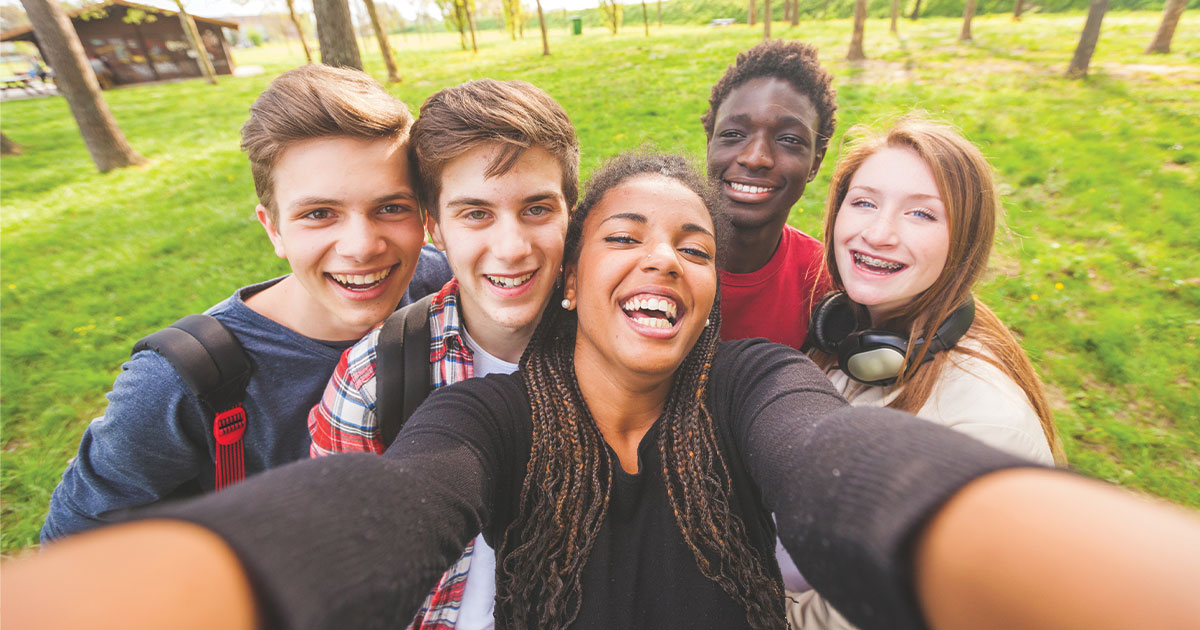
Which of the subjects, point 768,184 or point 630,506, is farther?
point 768,184

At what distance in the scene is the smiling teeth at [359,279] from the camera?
1983 millimetres

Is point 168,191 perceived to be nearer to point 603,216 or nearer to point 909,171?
point 603,216

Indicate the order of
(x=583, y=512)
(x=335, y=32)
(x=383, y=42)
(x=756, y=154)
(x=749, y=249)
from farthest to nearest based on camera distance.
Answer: (x=383, y=42) < (x=335, y=32) < (x=749, y=249) < (x=756, y=154) < (x=583, y=512)

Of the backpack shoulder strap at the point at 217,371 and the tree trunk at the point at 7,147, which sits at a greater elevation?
the tree trunk at the point at 7,147

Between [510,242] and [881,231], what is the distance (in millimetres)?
1556

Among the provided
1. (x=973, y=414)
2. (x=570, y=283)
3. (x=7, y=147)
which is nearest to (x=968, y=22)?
(x=973, y=414)

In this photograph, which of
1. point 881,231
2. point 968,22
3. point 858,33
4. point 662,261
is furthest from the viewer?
point 968,22

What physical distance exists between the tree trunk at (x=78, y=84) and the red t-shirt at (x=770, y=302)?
11780 mm

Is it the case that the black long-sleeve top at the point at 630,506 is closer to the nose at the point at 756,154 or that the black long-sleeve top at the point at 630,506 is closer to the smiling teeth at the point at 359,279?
the smiling teeth at the point at 359,279

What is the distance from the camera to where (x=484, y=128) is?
1.83 metres

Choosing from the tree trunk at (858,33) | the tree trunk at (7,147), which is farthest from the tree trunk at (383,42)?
the tree trunk at (858,33)

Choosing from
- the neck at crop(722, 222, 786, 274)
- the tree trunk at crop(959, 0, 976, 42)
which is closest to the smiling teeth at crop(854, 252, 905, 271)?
the neck at crop(722, 222, 786, 274)

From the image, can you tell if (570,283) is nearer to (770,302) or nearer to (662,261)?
(662,261)

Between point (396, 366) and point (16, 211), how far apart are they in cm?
1040
